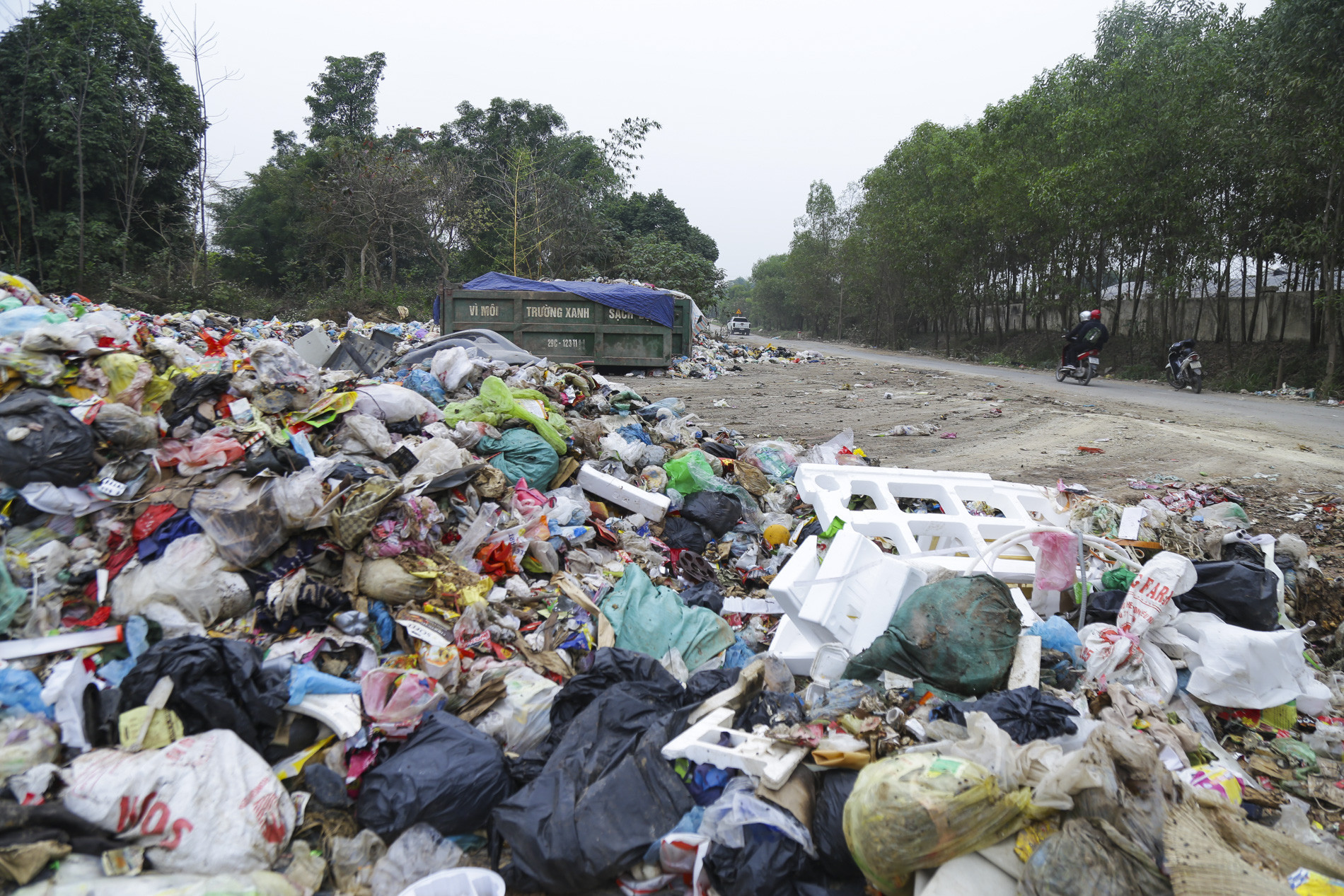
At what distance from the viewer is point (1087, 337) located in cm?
1217

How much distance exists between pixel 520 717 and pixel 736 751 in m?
0.81

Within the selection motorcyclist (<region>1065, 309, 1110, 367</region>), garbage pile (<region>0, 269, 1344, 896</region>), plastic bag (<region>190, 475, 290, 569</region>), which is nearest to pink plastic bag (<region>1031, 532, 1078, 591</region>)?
garbage pile (<region>0, 269, 1344, 896</region>)

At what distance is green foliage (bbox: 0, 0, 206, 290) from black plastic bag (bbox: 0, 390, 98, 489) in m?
15.8

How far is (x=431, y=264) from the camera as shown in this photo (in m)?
25.6

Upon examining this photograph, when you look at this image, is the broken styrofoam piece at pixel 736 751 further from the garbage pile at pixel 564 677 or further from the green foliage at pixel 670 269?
the green foliage at pixel 670 269

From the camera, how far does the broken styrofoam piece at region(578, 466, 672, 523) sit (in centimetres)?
424

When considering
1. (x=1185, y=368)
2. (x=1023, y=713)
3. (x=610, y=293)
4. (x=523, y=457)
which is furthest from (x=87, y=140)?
(x=1185, y=368)

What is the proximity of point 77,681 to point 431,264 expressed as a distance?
25.5 m

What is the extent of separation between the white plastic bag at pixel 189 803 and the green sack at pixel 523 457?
226 cm

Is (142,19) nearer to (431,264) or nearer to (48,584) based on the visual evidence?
(431,264)

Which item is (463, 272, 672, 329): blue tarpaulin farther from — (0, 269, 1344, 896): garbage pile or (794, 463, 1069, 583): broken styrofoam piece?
(794, 463, 1069, 583): broken styrofoam piece

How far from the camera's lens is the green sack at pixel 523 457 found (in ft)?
13.7

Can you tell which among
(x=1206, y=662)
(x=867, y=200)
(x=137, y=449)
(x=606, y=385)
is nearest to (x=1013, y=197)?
(x=867, y=200)

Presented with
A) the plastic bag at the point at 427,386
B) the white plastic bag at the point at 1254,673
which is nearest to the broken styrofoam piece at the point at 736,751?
the white plastic bag at the point at 1254,673
